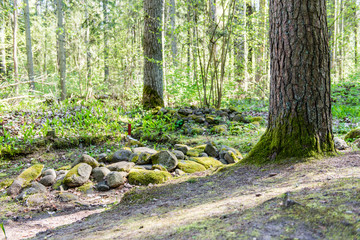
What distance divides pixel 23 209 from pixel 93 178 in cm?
98

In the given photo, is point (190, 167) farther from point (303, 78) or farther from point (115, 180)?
point (303, 78)

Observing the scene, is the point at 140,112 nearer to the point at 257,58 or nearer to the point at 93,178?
the point at 93,178

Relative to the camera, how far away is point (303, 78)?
281 centimetres

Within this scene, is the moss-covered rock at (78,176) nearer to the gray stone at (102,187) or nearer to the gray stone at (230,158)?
the gray stone at (102,187)

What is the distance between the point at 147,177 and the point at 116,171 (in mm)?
581

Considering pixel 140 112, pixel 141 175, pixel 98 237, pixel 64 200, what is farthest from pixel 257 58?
pixel 98 237

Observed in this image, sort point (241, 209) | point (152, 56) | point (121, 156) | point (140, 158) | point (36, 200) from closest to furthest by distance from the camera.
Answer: point (241, 209)
point (36, 200)
point (140, 158)
point (121, 156)
point (152, 56)

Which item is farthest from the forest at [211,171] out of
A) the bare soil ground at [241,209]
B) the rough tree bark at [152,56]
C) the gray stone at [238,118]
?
the rough tree bark at [152,56]

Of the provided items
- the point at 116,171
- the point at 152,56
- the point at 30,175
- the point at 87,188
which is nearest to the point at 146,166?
the point at 116,171

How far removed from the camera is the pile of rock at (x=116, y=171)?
363 cm

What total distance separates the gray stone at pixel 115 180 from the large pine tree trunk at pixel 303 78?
83.8 inches

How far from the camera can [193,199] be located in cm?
244

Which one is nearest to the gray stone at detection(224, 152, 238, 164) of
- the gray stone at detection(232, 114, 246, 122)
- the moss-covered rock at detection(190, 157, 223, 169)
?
the moss-covered rock at detection(190, 157, 223, 169)

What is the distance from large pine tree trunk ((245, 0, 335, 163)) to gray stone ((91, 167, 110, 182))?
8.04 ft
